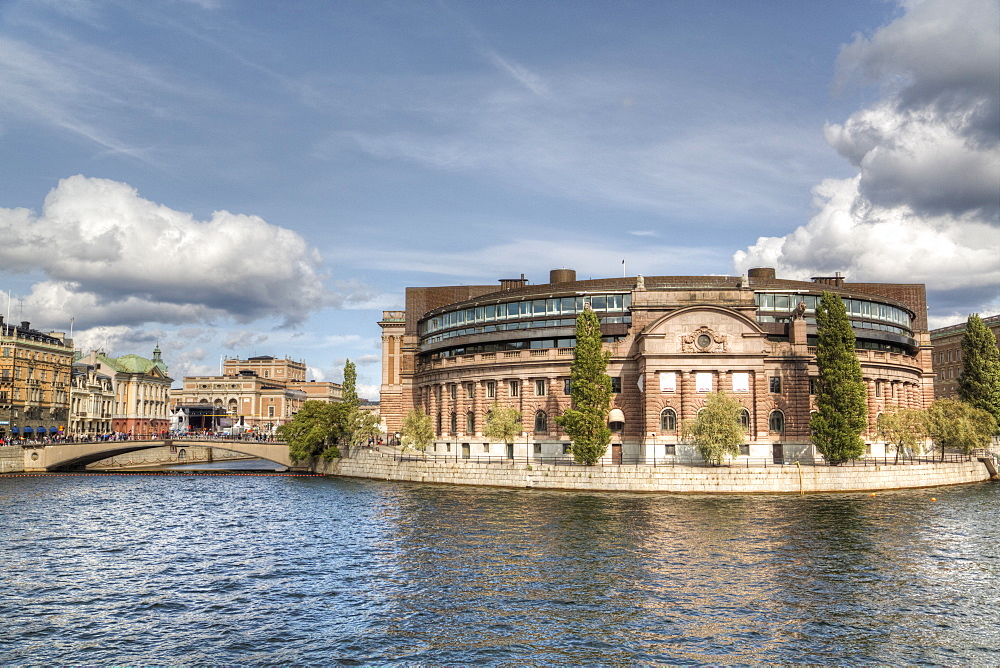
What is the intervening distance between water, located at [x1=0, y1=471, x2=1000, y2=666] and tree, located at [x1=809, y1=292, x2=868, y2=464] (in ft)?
38.6

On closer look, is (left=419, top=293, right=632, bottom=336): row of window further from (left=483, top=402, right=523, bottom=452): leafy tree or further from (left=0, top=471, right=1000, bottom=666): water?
(left=0, top=471, right=1000, bottom=666): water

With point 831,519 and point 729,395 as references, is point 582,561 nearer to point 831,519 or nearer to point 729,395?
point 831,519

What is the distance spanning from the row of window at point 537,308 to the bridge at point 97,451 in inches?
1275

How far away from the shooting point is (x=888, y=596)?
38.5 metres

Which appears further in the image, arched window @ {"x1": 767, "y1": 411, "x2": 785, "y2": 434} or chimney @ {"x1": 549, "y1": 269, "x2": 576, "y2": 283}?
chimney @ {"x1": 549, "y1": 269, "x2": 576, "y2": 283}

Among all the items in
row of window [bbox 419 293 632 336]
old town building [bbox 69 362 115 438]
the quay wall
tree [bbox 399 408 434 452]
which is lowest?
the quay wall

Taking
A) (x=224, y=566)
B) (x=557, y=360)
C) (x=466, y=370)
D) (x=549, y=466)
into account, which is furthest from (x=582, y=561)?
(x=466, y=370)

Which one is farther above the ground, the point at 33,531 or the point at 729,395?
the point at 729,395

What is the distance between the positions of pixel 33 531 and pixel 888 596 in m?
57.8

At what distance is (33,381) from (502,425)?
112615 mm

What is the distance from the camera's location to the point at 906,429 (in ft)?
279

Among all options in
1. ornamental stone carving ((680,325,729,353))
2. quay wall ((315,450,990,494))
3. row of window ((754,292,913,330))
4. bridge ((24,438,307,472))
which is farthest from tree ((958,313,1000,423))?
bridge ((24,438,307,472))

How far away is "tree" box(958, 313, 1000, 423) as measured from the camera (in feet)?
350

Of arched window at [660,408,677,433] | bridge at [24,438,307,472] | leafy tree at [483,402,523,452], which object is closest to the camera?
arched window at [660,408,677,433]
